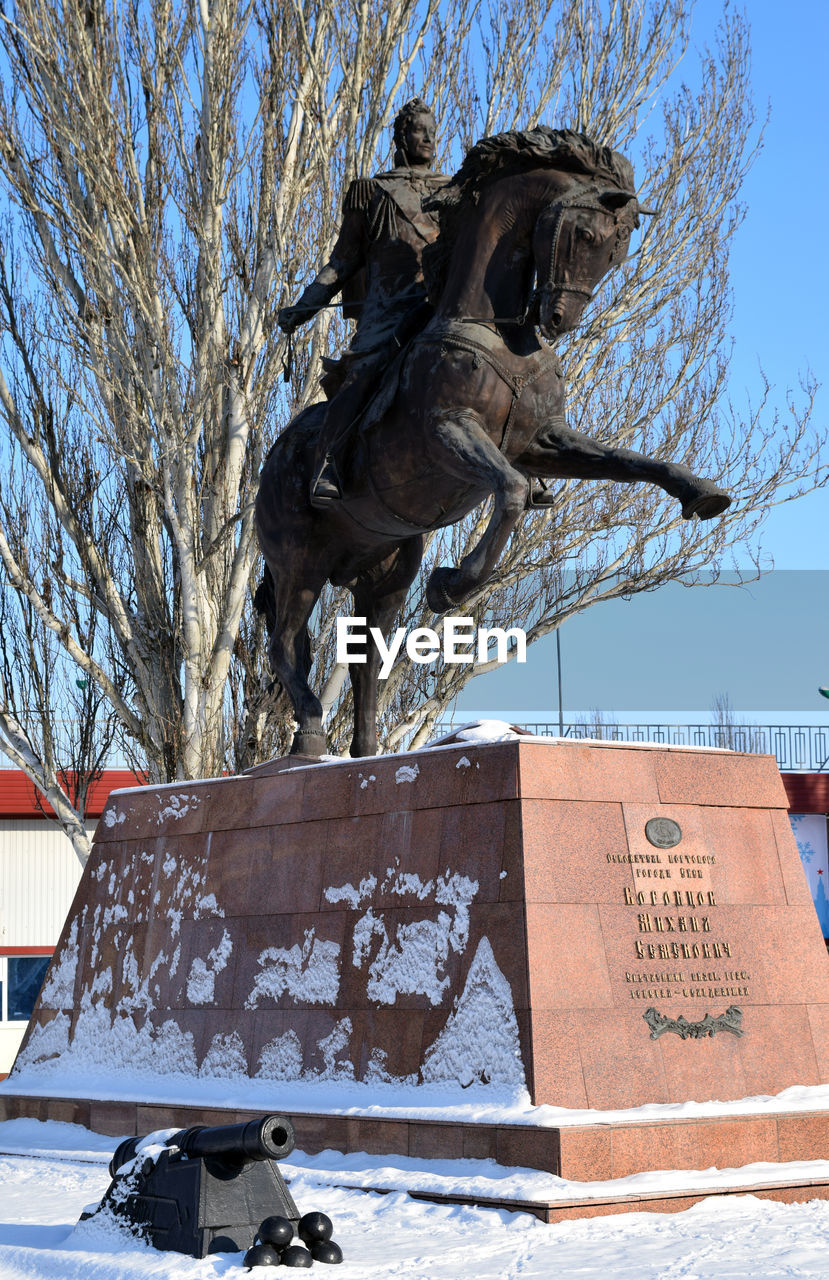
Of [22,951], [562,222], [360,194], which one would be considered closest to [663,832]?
[562,222]

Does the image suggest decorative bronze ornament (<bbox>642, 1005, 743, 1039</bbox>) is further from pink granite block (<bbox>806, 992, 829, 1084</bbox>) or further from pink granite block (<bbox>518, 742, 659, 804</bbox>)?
pink granite block (<bbox>518, 742, 659, 804</bbox>)

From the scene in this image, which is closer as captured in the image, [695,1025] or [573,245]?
[695,1025]

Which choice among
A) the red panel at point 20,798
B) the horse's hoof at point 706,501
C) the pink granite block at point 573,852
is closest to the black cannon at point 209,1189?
the pink granite block at point 573,852

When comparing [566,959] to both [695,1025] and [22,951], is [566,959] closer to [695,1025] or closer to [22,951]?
[695,1025]

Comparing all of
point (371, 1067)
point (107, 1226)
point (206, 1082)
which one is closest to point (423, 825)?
point (371, 1067)

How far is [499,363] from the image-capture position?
661 centimetres

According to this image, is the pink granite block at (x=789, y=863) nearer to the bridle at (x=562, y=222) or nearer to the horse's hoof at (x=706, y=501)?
the horse's hoof at (x=706, y=501)

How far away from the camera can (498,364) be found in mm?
6605

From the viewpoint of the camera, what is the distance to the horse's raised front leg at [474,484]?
6246 millimetres

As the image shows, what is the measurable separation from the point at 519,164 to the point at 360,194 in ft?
3.85

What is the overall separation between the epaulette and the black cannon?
459 centimetres

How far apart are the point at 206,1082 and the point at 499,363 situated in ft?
10.6

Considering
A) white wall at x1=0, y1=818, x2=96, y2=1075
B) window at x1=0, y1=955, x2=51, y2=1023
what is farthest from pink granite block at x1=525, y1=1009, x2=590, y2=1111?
white wall at x1=0, y1=818, x2=96, y2=1075

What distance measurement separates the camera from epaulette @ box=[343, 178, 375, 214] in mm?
7527
